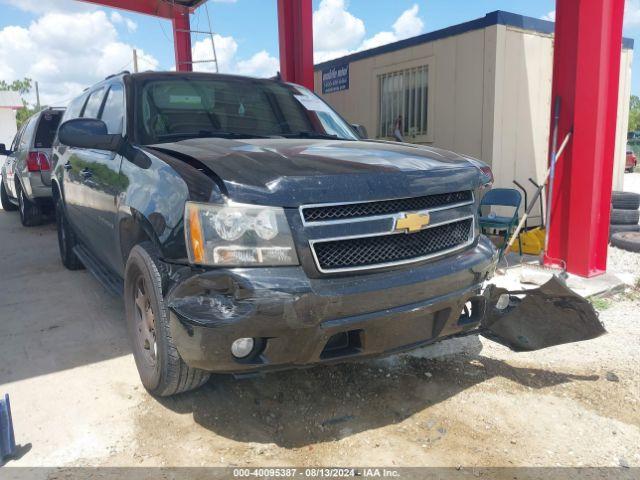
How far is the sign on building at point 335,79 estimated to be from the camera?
9.21 m

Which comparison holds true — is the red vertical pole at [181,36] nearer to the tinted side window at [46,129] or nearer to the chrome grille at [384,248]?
the tinted side window at [46,129]

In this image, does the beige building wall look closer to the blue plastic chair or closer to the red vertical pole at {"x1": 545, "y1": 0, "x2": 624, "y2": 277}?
the blue plastic chair

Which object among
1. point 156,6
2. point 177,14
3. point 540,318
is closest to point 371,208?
point 540,318

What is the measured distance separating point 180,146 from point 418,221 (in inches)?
52.5

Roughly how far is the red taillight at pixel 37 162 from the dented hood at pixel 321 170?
603 centimetres

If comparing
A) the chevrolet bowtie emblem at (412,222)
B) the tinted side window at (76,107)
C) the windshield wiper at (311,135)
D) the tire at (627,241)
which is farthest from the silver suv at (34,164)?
the tire at (627,241)

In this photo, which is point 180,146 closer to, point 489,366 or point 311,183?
point 311,183

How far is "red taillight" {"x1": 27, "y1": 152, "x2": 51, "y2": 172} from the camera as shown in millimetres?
8008

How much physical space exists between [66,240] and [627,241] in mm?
6574

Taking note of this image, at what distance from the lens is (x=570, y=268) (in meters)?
5.33

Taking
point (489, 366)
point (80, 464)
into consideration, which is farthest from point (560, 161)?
A: point (80, 464)

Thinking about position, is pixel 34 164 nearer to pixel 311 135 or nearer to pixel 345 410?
pixel 311 135

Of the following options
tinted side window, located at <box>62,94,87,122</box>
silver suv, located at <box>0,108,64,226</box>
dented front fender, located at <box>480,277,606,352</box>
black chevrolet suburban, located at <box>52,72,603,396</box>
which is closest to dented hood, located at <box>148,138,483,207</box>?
black chevrolet suburban, located at <box>52,72,603,396</box>

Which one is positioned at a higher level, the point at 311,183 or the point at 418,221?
the point at 311,183
